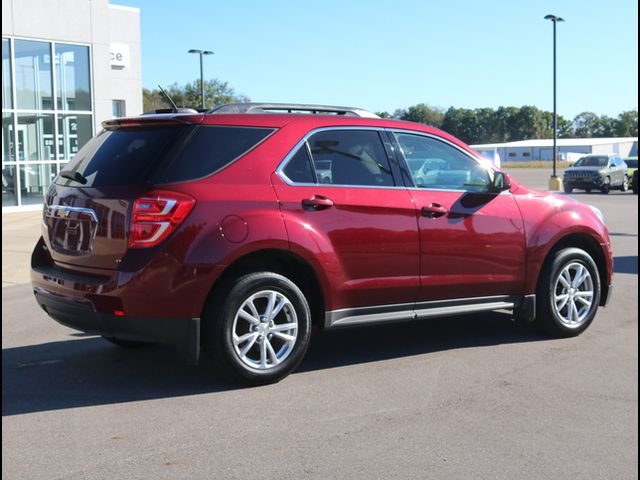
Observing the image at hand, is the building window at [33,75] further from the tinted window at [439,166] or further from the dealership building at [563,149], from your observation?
the dealership building at [563,149]

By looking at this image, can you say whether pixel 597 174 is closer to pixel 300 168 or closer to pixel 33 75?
pixel 33 75

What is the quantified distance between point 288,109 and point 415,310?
177cm

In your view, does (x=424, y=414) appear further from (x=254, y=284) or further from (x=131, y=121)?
A: (x=131, y=121)

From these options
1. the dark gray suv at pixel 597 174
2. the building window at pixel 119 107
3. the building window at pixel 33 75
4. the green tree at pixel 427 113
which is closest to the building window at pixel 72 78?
the building window at pixel 33 75

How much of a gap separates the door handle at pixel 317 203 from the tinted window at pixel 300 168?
15cm

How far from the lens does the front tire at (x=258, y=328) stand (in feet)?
17.3

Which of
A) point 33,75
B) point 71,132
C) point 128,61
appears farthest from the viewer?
point 128,61

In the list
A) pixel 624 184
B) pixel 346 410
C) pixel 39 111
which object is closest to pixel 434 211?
pixel 346 410

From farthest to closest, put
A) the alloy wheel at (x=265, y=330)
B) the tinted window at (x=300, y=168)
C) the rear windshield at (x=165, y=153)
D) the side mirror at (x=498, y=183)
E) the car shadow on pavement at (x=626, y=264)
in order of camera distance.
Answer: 1. the car shadow on pavement at (x=626, y=264)
2. the side mirror at (x=498, y=183)
3. the tinted window at (x=300, y=168)
4. the alloy wheel at (x=265, y=330)
5. the rear windshield at (x=165, y=153)

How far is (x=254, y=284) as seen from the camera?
5340 millimetres

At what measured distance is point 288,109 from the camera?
6070mm

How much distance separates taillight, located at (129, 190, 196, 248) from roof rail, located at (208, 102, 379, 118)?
924 mm

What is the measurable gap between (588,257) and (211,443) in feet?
13.0

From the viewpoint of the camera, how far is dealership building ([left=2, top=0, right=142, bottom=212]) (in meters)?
20.8
